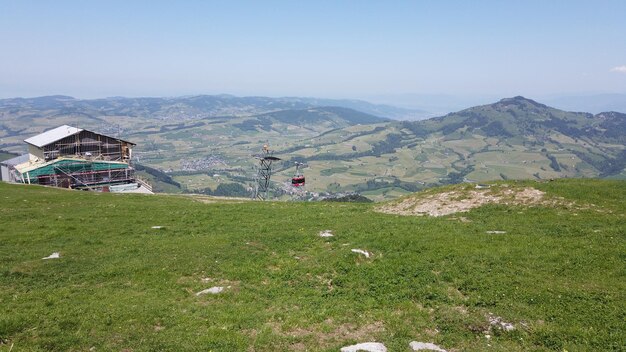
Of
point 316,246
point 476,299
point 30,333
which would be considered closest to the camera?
point 30,333

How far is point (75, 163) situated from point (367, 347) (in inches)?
3681

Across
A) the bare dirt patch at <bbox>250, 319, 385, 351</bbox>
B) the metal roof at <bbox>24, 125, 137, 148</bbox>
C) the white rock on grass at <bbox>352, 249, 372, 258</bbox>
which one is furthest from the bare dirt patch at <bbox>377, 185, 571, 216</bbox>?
the metal roof at <bbox>24, 125, 137, 148</bbox>

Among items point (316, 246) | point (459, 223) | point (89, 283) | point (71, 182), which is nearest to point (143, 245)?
point (89, 283)

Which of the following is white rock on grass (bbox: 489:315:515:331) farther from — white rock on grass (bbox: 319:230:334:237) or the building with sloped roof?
the building with sloped roof

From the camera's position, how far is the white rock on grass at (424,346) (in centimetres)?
1438

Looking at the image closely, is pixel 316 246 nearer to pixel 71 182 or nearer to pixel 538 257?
pixel 538 257

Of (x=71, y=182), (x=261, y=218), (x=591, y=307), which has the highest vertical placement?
(x=591, y=307)

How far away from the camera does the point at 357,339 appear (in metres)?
15.4

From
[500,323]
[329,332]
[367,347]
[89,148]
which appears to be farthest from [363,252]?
[89,148]

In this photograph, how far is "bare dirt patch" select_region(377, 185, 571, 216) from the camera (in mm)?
33938

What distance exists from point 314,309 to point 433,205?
23.1 m

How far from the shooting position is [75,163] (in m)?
88.1

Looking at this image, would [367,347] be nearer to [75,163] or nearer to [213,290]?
[213,290]

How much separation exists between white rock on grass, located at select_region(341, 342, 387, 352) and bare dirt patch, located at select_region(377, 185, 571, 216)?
2246cm
